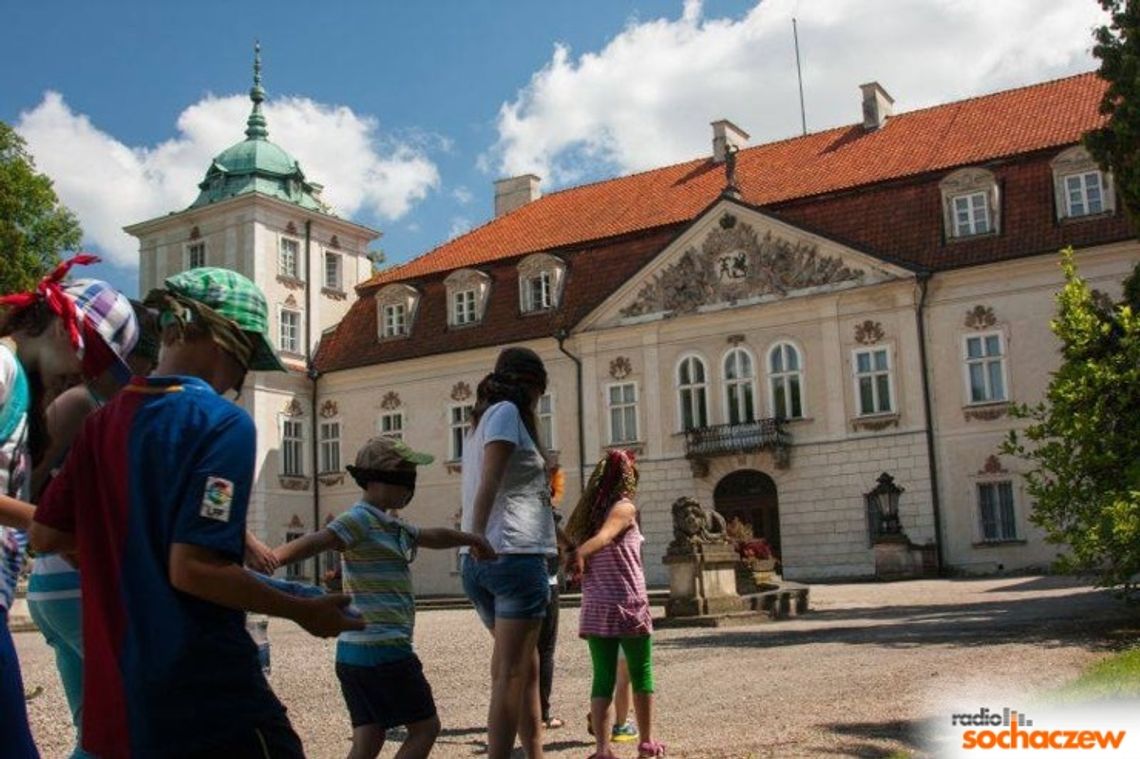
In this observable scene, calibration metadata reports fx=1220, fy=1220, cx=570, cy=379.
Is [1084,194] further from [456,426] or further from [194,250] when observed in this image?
[194,250]

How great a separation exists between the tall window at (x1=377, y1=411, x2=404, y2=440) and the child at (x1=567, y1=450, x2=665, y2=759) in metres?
30.9

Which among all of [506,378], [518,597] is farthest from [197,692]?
[506,378]

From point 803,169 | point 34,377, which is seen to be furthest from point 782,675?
point 803,169

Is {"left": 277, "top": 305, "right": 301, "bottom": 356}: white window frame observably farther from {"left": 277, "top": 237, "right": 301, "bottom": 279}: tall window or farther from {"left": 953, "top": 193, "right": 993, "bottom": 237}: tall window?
{"left": 953, "top": 193, "right": 993, "bottom": 237}: tall window

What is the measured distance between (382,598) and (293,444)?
113 ft

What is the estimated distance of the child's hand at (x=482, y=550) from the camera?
4.69m

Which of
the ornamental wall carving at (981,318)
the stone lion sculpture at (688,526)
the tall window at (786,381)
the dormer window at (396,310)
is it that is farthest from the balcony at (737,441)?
the stone lion sculpture at (688,526)

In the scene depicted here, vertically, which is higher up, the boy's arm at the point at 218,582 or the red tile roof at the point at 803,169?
the red tile roof at the point at 803,169

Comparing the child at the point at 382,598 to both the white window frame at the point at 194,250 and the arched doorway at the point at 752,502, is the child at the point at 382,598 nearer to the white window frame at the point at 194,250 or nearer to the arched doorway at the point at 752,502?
the arched doorway at the point at 752,502

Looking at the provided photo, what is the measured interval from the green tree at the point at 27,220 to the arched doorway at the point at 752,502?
1909cm

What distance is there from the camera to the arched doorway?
30281mm

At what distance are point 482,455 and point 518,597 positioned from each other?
0.62 metres

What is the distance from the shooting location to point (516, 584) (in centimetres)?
496

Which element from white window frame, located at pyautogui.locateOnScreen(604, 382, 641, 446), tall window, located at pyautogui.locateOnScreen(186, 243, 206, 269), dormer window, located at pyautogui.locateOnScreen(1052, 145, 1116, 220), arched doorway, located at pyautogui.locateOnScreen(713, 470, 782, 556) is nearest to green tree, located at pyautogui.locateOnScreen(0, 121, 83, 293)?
tall window, located at pyautogui.locateOnScreen(186, 243, 206, 269)
